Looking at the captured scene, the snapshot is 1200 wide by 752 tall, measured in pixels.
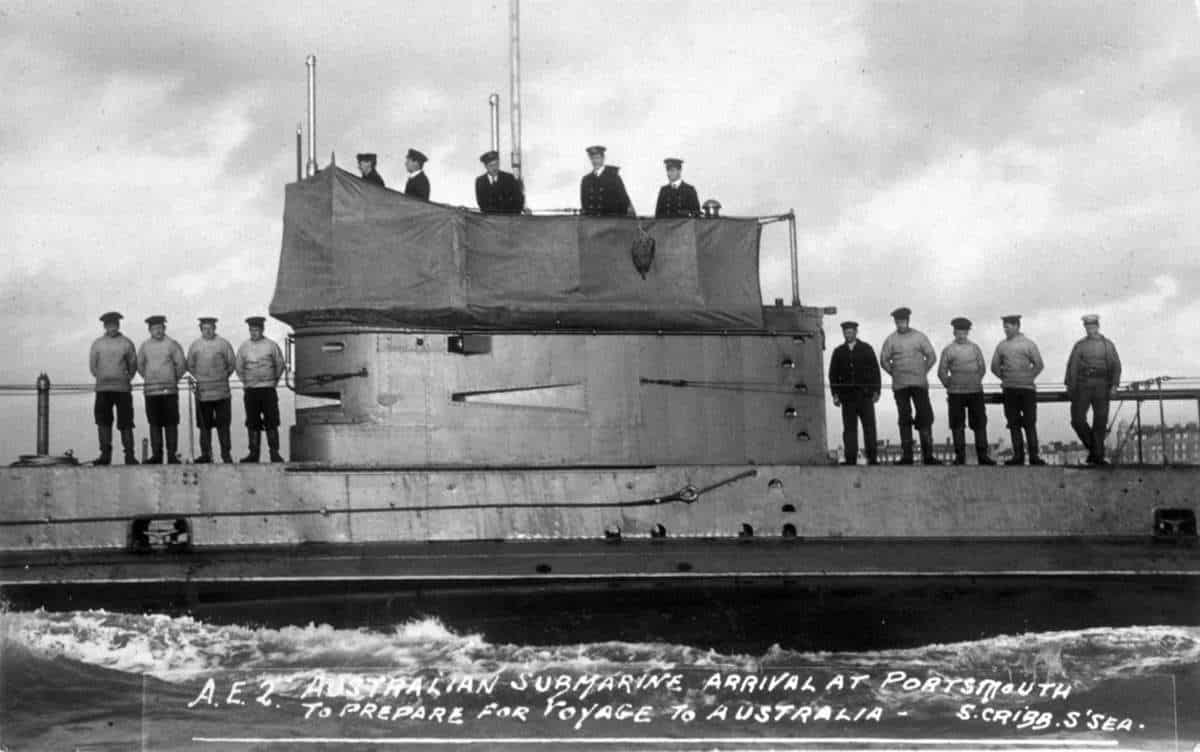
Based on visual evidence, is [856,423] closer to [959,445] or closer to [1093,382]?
[959,445]

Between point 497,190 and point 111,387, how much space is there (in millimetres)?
4705

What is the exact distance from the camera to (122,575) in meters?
13.2

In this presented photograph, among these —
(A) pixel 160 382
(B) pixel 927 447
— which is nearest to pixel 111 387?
(A) pixel 160 382

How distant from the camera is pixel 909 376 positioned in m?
15.9

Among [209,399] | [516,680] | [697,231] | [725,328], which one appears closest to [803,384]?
[725,328]

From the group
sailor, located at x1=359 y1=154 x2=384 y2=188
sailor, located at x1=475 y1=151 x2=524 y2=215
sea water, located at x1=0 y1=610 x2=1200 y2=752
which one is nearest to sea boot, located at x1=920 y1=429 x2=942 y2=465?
sea water, located at x1=0 y1=610 x2=1200 y2=752

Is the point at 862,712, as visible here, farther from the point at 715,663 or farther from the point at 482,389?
the point at 482,389

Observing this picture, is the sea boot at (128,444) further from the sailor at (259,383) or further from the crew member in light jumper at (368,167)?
the crew member in light jumper at (368,167)

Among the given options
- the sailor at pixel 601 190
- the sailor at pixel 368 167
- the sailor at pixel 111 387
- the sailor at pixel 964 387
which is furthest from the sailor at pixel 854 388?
the sailor at pixel 111 387

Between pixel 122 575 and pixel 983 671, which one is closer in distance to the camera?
pixel 122 575

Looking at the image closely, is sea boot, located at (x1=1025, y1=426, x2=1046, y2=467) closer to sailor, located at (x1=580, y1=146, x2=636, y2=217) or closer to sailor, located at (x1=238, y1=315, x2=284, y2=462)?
sailor, located at (x1=580, y1=146, x2=636, y2=217)

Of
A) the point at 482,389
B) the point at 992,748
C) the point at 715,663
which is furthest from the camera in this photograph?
the point at 482,389

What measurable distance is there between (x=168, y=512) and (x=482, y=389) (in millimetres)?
3451

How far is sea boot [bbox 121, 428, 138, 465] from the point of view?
1506 cm
